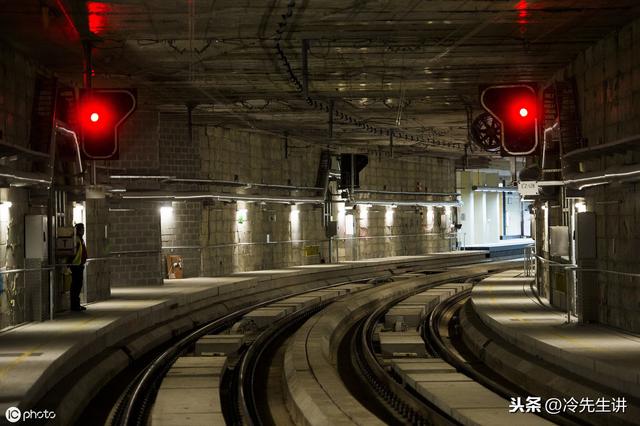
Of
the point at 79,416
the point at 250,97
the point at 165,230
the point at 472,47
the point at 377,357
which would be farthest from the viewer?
the point at 165,230

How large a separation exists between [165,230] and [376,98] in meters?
8.08

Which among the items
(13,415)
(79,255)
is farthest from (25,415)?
(79,255)

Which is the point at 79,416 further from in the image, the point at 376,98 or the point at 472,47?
the point at 376,98

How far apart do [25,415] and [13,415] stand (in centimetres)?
44

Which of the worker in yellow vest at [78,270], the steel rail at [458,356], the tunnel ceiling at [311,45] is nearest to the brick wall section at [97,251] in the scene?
the worker in yellow vest at [78,270]

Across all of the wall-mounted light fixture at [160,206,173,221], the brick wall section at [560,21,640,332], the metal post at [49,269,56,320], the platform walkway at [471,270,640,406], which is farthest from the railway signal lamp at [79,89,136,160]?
the wall-mounted light fixture at [160,206,173,221]

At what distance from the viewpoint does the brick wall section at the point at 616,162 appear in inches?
649

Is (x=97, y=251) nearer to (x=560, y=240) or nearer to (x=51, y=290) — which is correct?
(x=51, y=290)

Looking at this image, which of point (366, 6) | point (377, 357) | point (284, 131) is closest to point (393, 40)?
point (366, 6)

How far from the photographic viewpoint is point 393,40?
1922 centimetres

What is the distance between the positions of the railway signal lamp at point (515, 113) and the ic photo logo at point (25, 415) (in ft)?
28.6

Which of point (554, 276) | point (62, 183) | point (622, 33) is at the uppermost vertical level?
point (622, 33)

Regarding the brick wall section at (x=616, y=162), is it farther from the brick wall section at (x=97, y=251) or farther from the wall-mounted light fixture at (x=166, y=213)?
the wall-mounted light fixture at (x=166, y=213)

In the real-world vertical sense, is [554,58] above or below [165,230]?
above
